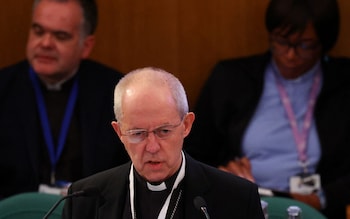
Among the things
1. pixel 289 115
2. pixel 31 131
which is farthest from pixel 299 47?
pixel 31 131

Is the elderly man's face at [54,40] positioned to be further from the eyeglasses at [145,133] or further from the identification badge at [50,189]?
the eyeglasses at [145,133]

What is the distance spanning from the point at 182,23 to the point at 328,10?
769 millimetres

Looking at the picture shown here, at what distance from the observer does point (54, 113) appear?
13.6ft

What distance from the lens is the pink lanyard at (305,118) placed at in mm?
4148

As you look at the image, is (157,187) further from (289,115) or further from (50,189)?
(289,115)

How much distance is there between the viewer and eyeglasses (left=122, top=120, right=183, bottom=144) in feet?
8.51

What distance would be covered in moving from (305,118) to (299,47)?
0.32m

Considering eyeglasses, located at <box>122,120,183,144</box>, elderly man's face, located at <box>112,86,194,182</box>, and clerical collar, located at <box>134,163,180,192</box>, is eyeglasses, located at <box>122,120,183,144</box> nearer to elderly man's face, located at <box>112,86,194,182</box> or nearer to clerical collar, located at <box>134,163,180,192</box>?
elderly man's face, located at <box>112,86,194,182</box>

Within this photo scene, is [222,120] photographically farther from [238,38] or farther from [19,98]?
[19,98]

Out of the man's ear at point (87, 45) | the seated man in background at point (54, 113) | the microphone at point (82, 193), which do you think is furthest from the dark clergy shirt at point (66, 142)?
the microphone at point (82, 193)

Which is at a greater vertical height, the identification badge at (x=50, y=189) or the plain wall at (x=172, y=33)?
the plain wall at (x=172, y=33)

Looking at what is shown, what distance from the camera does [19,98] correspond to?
4.15 metres

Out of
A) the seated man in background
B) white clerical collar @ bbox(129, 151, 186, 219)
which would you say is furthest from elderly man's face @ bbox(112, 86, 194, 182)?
the seated man in background

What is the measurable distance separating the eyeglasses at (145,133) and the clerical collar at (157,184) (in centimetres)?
19
